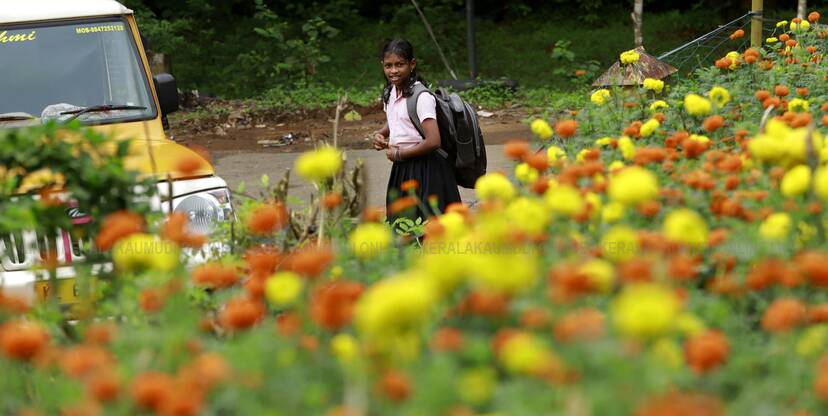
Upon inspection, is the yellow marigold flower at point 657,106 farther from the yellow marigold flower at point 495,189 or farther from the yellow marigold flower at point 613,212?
the yellow marigold flower at point 613,212

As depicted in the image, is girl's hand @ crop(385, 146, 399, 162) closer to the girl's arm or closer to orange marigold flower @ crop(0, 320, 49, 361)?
the girl's arm

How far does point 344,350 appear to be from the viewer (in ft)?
7.63

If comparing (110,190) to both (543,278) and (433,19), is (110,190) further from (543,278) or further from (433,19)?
(433,19)

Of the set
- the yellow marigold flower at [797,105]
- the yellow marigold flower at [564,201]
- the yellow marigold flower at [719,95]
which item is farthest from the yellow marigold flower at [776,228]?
the yellow marigold flower at [797,105]

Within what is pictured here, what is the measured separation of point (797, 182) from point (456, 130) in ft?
13.1

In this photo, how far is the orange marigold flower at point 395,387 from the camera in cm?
191

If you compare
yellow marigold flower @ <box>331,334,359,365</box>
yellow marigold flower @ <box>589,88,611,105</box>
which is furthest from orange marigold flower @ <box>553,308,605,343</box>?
yellow marigold flower @ <box>589,88,611,105</box>

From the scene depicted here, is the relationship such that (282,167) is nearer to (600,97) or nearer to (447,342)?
(600,97)

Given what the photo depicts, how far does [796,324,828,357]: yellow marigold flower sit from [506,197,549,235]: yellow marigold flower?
1.89 feet

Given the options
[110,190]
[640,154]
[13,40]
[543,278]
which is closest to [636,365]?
[543,278]

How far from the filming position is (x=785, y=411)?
7.31 ft

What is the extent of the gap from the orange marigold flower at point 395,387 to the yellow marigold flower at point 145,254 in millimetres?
807

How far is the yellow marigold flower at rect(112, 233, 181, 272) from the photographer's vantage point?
258 centimetres

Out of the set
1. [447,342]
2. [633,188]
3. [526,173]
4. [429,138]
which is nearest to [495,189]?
[526,173]
